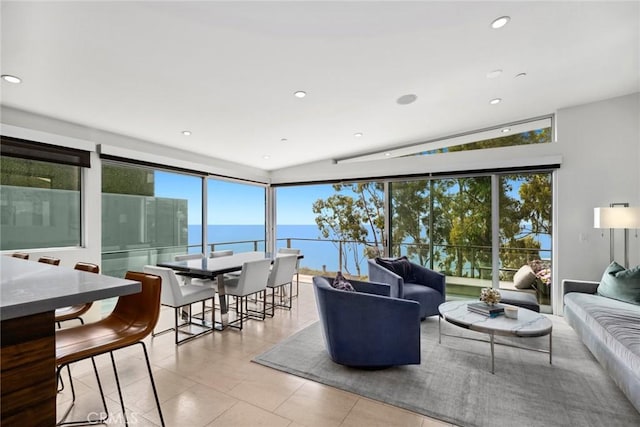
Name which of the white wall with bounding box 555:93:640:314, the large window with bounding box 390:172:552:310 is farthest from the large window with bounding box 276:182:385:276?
the white wall with bounding box 555:93:640:314

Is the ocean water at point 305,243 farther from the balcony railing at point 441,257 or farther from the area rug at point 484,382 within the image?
the area rug at point 484,382

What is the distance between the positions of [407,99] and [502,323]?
8.81 feet

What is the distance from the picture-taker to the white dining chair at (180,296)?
10.4 feet

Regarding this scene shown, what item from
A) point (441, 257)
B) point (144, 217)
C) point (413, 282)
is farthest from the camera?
point (441, 257)

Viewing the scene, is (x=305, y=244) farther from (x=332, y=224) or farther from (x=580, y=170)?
(x=580, y=170)

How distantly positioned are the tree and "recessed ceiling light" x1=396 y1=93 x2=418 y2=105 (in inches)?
91.0

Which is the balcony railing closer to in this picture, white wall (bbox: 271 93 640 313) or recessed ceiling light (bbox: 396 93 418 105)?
white wall (bbox: 271 93 640 313)

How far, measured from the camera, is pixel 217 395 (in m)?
2.33

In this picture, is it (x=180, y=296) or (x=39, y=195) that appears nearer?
(x=180, y=296)

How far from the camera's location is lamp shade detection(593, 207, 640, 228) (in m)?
3.57

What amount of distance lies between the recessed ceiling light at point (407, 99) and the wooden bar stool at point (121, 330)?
332cm

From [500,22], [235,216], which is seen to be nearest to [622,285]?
[500,22]

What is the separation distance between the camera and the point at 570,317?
360cm

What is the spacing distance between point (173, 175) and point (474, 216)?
5.04 metres
